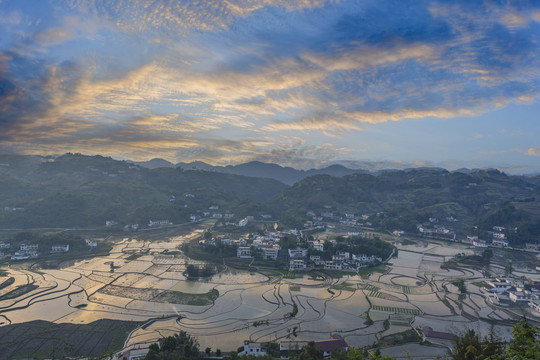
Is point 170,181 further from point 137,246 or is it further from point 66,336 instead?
point 66,336

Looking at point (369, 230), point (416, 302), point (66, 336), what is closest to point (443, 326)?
point (416, 302)

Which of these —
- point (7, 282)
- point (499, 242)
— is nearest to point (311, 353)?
point (7, 282)

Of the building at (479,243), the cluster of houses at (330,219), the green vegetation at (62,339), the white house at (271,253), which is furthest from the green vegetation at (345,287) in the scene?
the cluster of houses at (330,219)

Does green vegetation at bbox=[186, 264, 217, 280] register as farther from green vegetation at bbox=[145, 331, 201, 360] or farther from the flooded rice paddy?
green vegetation at bbox=[145, 331, 201, 360]

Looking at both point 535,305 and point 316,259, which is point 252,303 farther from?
point 535,305

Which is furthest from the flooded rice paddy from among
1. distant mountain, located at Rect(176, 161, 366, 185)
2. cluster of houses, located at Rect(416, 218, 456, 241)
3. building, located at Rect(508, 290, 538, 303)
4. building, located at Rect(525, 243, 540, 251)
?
distant mountain, located at Rect(176, 161, 366, 185)

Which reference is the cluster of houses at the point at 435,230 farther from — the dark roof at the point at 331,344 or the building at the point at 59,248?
the building at the point at 59,248
